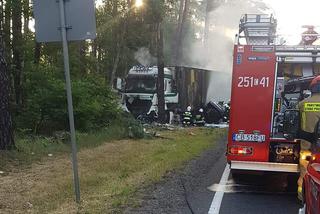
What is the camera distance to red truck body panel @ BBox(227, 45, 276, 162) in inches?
360

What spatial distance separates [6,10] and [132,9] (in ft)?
28.5

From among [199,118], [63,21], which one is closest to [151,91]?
[199,118]

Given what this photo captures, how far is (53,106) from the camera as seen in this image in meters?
16.0

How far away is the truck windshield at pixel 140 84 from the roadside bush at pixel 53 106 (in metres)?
8.98

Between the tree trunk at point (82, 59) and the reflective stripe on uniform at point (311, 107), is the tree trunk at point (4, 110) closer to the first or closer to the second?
the reflective stripe on uniform at point (311, 107)

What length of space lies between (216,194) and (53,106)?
8032mm

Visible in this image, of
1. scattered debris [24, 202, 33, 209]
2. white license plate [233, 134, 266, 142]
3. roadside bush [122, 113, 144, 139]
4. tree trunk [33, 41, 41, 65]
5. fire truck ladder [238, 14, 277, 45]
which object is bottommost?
roadside bush [122, 113, 144, 139]

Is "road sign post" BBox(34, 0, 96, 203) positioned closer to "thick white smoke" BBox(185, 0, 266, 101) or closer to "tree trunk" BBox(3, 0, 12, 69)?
"tree trunk" BBox(3, 0, 12, 69)

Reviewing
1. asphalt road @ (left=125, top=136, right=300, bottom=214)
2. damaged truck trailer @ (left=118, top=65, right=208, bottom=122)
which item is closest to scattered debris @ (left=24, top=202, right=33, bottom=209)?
asphalt road @ (left=125, top=136, right=300, bottom=214)

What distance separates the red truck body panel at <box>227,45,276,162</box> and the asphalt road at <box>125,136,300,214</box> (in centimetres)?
78

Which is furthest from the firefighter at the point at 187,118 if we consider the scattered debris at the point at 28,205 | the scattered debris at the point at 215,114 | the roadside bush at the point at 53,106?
the scattered debris at the point at 28,205

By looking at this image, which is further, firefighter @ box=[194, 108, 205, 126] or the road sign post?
firefighter @ box=[194, 108, 205, 126]

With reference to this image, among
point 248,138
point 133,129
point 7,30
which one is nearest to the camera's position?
point 248,138

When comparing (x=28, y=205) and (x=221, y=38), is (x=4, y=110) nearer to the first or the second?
(x=28, y=205)
